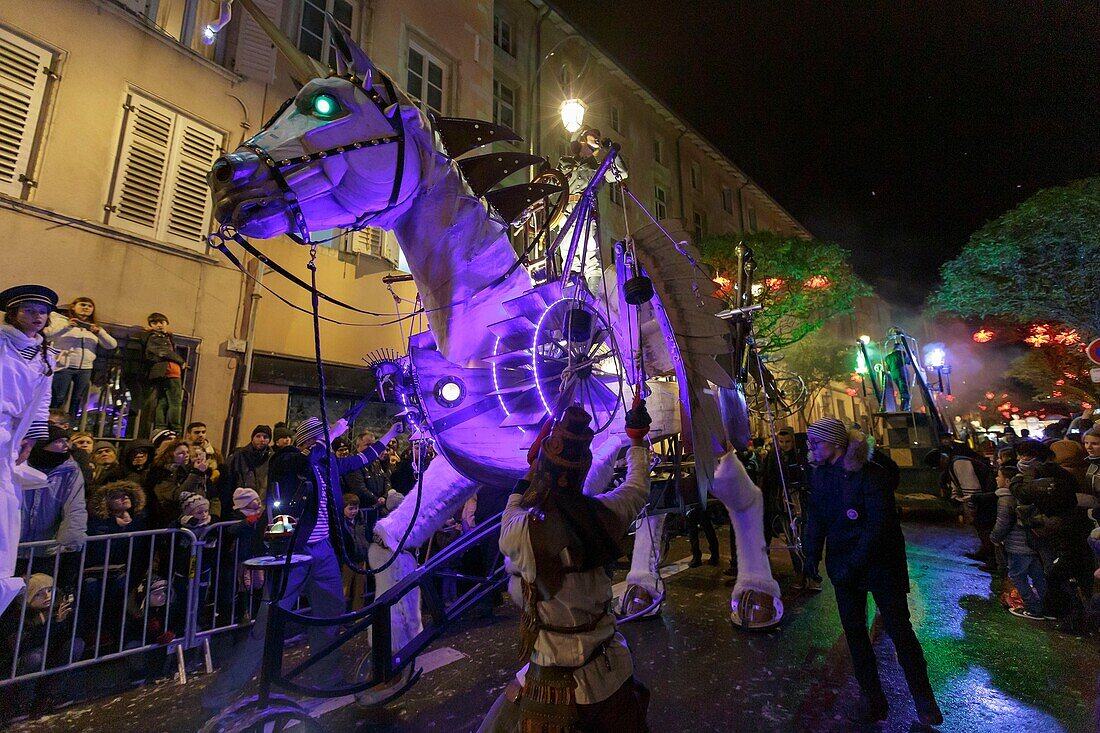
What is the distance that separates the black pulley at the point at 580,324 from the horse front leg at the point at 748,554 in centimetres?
197

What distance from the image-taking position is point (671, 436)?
436 centimetres

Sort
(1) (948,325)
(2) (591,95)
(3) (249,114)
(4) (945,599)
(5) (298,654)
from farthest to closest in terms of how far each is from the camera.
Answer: (1) (948,325), (2) (591,95), (3) (249,114), (4) (945,599), (5) (298,654)

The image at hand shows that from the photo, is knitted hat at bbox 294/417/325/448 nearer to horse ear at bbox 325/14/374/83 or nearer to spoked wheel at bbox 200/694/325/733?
spoked wheel at bbox 200/694/325/733

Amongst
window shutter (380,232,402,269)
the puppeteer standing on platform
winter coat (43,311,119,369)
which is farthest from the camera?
window shutter (380,232,402,269)

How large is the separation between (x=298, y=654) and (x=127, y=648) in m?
1.20

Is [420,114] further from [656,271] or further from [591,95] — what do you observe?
[591,95]

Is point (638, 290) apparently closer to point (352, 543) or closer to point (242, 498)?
point (242, 498)

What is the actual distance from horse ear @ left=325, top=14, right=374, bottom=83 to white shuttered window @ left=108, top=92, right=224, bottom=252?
6.58 metres

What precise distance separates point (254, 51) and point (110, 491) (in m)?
8.02

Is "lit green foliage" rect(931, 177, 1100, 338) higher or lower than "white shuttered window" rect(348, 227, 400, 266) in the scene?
higher

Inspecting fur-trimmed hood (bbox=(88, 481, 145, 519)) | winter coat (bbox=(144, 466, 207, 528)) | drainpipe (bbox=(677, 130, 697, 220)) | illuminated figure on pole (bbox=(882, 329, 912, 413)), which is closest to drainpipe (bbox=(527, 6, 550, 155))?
drainpipe (bbox=(677, 130, 697, 220))

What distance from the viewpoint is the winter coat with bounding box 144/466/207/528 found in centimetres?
459

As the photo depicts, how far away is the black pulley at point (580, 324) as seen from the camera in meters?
3.24

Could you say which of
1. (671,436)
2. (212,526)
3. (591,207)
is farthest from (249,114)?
(671,436)
